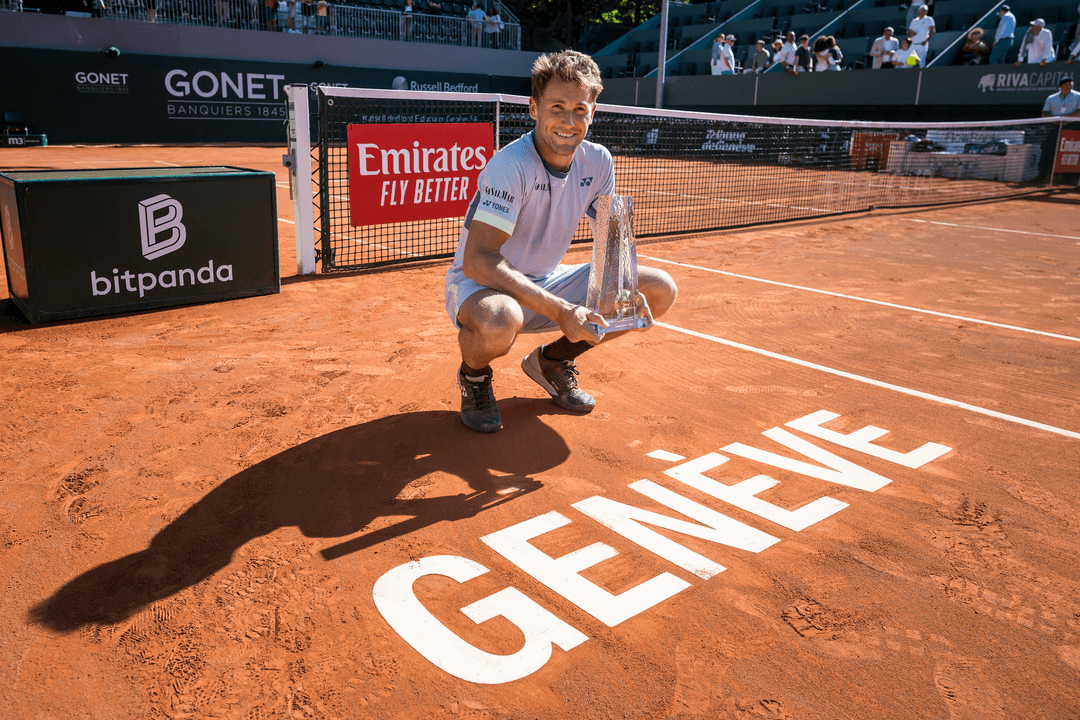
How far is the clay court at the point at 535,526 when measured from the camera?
2.13 meters

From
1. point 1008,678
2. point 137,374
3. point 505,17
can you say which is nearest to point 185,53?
point 505,17

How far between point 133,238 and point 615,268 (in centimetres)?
391

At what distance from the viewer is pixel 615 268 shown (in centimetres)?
334

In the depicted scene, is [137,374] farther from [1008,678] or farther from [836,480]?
[1008,678]

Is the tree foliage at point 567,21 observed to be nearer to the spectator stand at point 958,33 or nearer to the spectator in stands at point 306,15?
the spectator in stands at point 306,15

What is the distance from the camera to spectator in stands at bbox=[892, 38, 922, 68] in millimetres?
22266

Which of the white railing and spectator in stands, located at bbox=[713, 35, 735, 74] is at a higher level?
the white railing

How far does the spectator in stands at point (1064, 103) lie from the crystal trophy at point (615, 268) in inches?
747

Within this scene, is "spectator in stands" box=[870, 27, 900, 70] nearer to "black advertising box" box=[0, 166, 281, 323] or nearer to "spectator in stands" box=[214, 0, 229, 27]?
"spectator in stands" box=[214, 0, 229, 27]

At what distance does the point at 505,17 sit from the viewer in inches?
1314

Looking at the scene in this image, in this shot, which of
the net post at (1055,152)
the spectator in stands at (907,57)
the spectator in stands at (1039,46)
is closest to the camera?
the net post at (1055,152)

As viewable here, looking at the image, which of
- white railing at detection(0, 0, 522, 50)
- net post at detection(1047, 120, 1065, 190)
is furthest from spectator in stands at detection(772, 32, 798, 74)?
white railing at detection(0, 0, 522, 50)

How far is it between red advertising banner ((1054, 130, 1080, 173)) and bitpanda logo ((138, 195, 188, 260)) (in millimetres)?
19060

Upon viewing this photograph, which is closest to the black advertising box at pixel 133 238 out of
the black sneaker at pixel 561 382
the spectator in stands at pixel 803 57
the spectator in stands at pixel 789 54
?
the black sneaker at pixel 561 382
